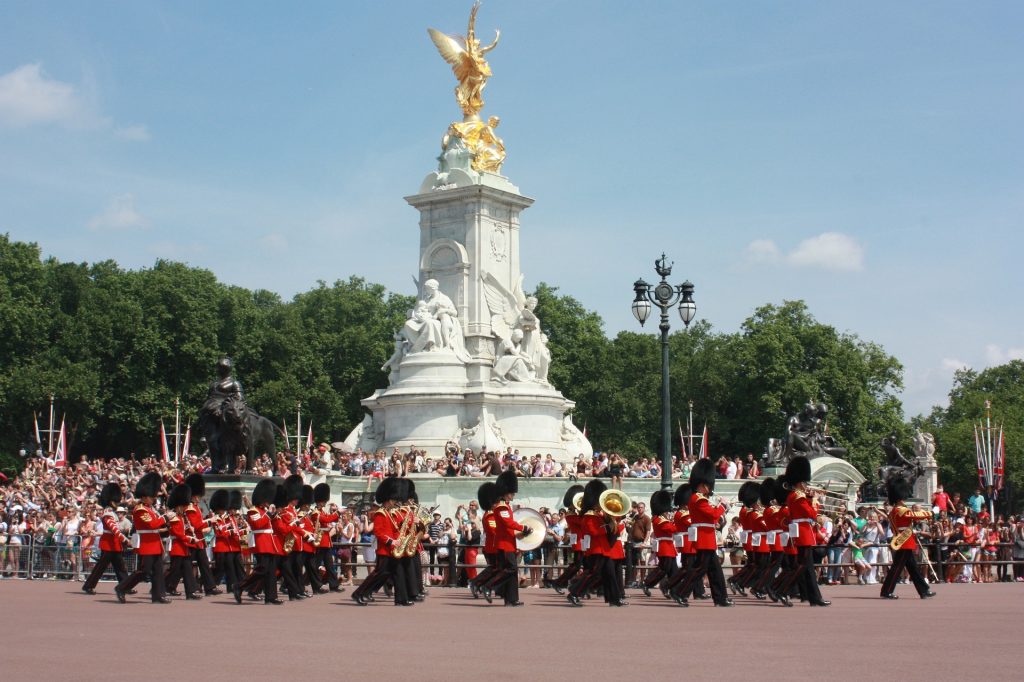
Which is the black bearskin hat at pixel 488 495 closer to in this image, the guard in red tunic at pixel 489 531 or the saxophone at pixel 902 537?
the guard in red tunic at pixel 489 531

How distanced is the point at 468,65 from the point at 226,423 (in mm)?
22774

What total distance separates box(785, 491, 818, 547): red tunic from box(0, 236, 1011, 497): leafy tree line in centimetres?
4667

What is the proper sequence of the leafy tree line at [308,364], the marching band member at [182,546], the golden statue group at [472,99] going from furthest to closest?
the leafy tree line at [308,364], the golden statue group at [472,99], the marching band member at [182,546]

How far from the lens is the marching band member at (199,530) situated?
2225 cm

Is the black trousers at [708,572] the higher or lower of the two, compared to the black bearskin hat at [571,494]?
lower

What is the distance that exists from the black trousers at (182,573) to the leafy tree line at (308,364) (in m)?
42.6

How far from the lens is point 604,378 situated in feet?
249

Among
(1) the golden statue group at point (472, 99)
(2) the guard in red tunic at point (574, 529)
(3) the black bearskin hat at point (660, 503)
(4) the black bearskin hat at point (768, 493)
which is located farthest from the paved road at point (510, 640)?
(1) the golden statue group at point (472, 99)

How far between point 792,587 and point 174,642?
957 cm

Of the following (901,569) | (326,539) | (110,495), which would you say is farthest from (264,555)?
(901,569)

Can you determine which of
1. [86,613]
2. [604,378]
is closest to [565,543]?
[86,613]

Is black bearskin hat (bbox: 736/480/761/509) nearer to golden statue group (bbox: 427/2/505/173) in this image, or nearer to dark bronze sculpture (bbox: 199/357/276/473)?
dark bronze sculpture (bbox: 199/357/276/473)

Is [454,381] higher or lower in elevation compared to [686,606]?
higher

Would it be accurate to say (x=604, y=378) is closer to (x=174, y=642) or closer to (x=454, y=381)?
→ (x=454, y=381)
